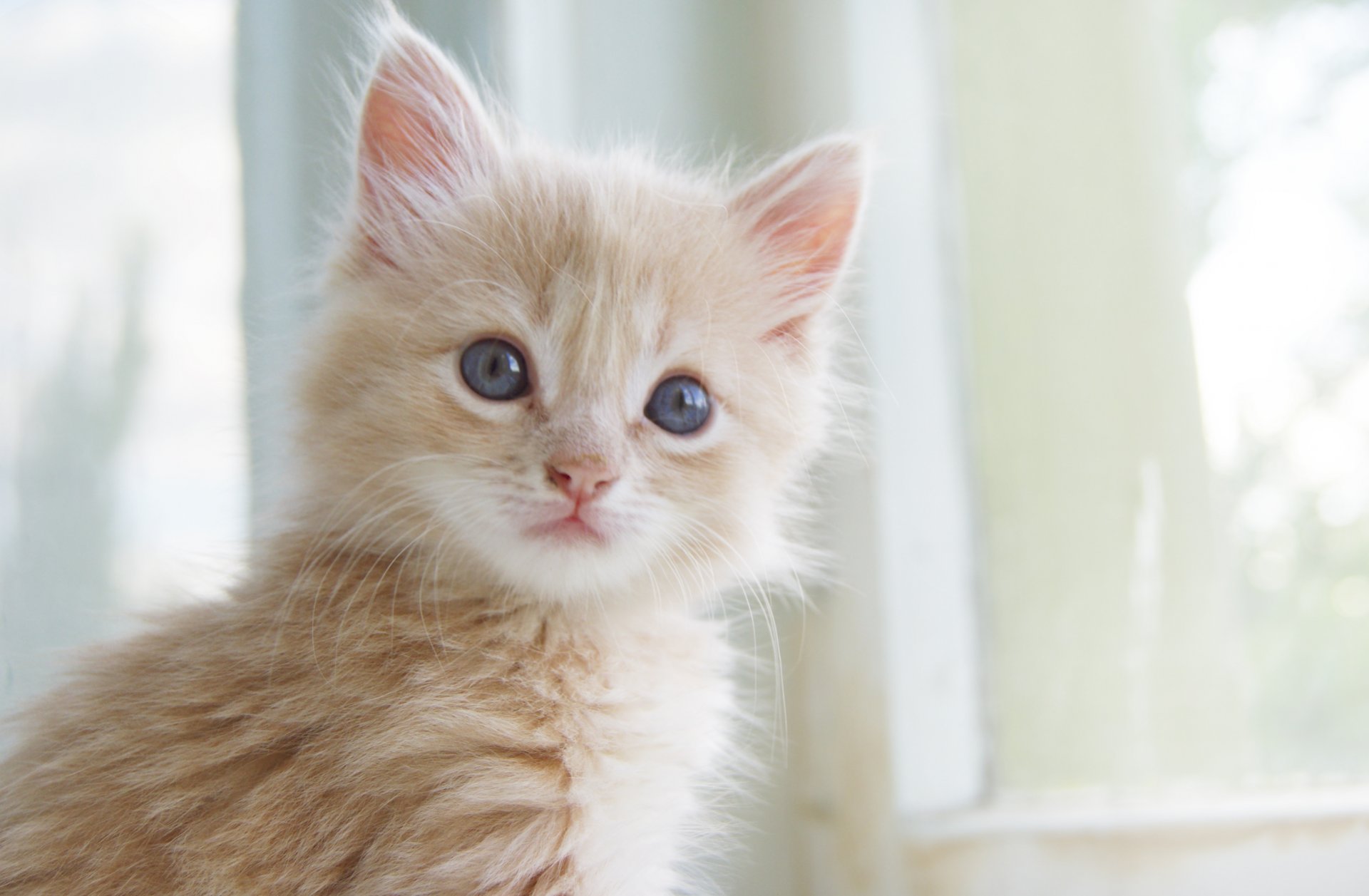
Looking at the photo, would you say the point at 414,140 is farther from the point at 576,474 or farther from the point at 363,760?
the point at 363,760

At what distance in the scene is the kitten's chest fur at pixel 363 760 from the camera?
791 millimetres

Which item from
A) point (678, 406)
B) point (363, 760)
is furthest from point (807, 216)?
point (363, 760)

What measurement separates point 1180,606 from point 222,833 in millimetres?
1074

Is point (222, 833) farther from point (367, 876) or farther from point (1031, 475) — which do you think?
point (1031, 475)

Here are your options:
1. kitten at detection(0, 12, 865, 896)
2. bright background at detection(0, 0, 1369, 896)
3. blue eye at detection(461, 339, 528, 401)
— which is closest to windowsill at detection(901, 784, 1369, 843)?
bright background at detection(0, 0, 1369, 896)

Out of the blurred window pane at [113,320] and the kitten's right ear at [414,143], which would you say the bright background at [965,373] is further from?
the kitten's right ear at [414,143]

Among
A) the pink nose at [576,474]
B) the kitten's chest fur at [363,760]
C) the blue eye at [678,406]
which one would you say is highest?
the blue eye at [678,406]

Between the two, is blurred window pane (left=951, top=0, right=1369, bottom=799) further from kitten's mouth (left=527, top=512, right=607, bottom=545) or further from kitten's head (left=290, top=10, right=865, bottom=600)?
kitten's mouth (left=527, top=512, right=607, bottom=545)

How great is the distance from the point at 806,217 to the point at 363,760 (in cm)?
68

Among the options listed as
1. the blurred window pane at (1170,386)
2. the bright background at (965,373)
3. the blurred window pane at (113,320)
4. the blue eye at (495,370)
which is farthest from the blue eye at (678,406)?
the blurred window pane at (1170,386)

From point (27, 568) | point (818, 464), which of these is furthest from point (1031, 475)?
point (27, 568)

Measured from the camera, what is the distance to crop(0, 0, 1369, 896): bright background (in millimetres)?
1062

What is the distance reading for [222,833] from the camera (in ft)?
2.60

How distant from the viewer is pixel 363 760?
819 mm
